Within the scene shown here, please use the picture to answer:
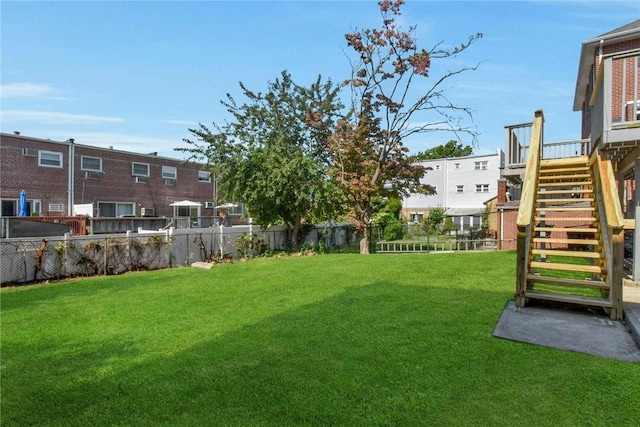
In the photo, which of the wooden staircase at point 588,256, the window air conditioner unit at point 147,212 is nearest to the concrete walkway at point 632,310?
the wooden staircase at point 588,256

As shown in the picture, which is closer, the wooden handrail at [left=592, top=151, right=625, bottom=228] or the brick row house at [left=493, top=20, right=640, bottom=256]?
the wooden handrail at [left=592, top=151, right=625, bottom=228]

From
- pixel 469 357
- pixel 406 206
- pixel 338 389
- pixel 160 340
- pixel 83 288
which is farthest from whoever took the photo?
pixel 406 206

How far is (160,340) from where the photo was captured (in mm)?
4258

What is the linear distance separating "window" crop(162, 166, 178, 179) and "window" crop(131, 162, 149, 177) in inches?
46.2

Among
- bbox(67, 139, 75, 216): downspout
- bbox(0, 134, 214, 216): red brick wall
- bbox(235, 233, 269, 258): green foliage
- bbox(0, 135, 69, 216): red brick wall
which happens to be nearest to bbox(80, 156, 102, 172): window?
bbox(0, 134, 214, 216): red brick wall

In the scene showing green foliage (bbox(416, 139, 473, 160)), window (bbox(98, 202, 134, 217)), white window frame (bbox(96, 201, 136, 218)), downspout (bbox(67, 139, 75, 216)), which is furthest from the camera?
green foliage (bbox(416, 139, 473, 160))

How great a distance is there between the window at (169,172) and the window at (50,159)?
6148mm

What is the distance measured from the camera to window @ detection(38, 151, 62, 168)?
62.4 feet

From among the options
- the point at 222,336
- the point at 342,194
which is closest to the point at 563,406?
the point at 222,336

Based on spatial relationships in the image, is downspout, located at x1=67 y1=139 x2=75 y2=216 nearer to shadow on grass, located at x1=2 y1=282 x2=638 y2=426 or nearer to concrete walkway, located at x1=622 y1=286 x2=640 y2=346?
shadow on grass, located at x1=2 y1=282 x2=638 y2=426

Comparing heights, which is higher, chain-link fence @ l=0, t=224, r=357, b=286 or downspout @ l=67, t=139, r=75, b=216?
downspout @ l=67, t=139, r=75, b=216

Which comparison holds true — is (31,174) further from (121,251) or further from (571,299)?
(571,299)

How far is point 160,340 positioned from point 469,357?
3.36m

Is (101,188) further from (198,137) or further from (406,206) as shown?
(406,206)
